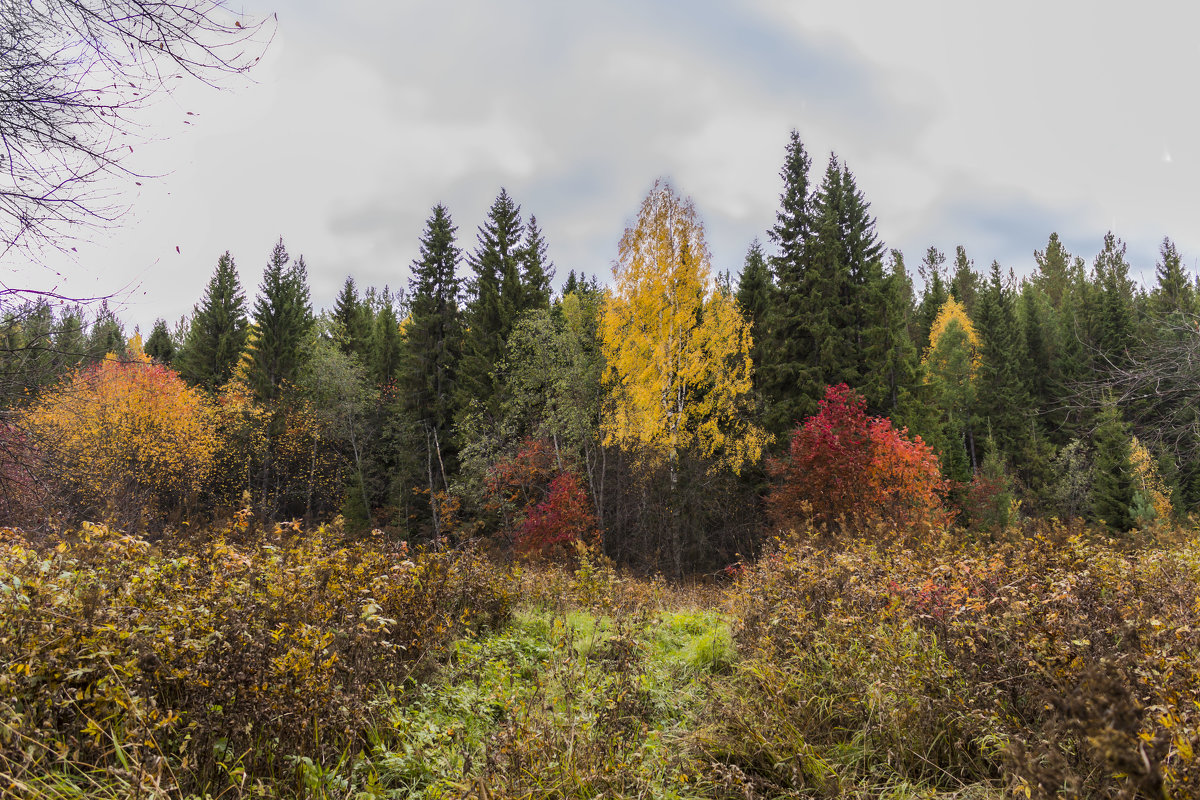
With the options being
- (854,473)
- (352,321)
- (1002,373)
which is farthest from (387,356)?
(1002,373)

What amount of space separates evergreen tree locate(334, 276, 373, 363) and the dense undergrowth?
96.2 feet

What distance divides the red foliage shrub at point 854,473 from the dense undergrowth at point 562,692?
25.8ft

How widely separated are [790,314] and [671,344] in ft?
20.1

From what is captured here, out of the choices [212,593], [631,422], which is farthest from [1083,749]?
[631,422]

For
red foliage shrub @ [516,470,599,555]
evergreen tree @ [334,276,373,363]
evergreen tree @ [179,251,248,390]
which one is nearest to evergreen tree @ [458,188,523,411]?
red foliage shrub @ [516,470,599,555]

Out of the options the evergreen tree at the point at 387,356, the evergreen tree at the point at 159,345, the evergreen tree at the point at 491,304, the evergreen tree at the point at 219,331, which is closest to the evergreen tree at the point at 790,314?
the evergreen tree at the point at 491,304

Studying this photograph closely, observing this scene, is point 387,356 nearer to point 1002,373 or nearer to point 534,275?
point 534,275

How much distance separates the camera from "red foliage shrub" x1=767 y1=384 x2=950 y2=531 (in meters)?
12.0

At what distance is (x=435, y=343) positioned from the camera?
951 inches

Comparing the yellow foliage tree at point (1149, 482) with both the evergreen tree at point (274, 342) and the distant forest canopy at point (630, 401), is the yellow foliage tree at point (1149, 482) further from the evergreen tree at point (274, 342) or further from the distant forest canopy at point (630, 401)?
the evergreen tree at point (274, 342)

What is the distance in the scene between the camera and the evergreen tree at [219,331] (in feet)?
105

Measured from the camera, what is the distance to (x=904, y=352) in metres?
20.4

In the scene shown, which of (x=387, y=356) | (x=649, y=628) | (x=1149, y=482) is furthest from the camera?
(x=387, y=356)

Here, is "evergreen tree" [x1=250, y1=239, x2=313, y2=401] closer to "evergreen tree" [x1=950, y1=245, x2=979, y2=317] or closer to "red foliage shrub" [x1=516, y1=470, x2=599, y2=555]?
"red foliage shrub" [x1=516, y1=470, x2=599, y2=555]
